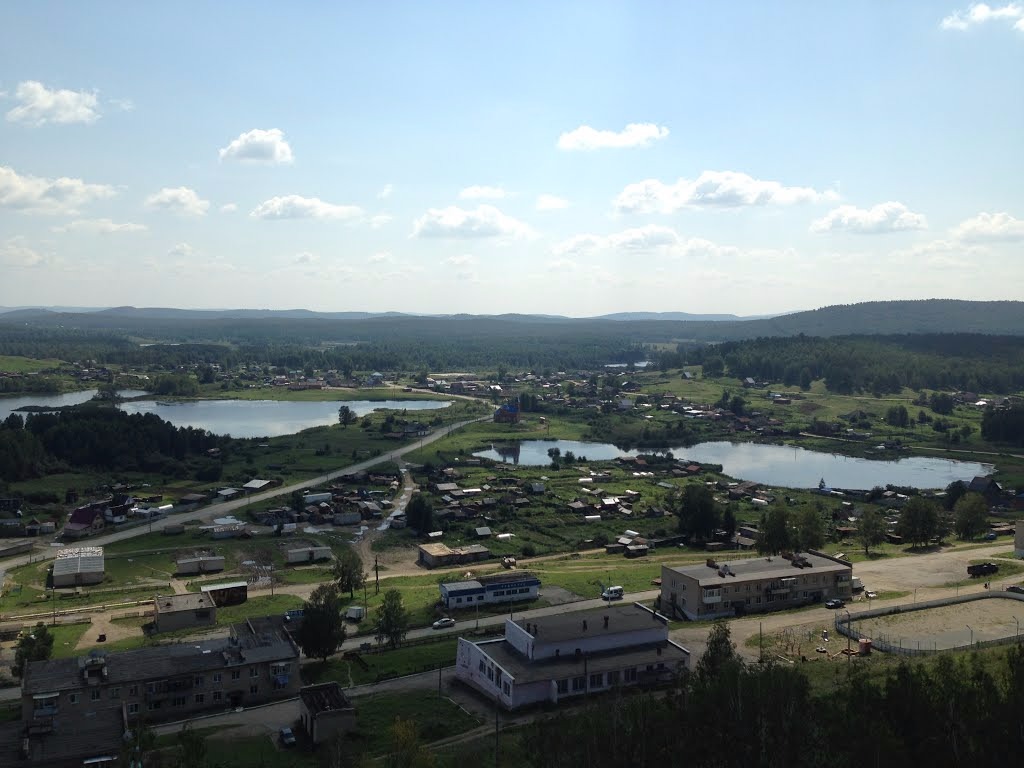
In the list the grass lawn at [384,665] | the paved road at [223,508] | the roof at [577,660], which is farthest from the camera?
the paved road at [223,508]

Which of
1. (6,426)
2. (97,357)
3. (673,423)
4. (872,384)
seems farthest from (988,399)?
(97,357)

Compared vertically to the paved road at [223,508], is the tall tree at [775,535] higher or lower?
higher

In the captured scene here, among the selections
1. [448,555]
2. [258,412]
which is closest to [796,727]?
[448,555]

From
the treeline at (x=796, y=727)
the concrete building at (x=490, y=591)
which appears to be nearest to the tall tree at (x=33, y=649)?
the concrete building at (x=490, y=591)

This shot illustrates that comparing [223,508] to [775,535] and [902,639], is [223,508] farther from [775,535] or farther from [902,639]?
[902,639]

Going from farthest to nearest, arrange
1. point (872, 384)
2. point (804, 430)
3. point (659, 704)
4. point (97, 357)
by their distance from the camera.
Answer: point (97, 357), point (872, 384), point (804, 430), point (659, 704)

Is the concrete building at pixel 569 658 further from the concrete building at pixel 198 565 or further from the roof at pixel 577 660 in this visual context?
the concrete building at pixel 198 565

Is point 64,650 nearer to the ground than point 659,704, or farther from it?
nearer to the ground

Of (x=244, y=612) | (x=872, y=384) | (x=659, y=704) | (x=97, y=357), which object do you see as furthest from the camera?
(x=97, y=357)

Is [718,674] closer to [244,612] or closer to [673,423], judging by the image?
[244,612]
